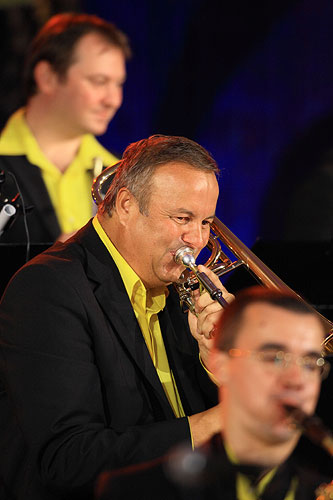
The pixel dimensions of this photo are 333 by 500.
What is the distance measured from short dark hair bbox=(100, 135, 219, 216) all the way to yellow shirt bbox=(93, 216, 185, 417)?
0.64ft

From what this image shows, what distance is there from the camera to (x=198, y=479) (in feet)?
3.79

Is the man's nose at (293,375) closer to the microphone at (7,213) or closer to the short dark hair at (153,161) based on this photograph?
the short dark hair at (153,161)

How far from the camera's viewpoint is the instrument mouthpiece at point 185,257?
97.6 inches

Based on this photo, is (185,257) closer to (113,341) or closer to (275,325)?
(113,341)

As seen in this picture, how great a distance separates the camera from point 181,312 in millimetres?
2850

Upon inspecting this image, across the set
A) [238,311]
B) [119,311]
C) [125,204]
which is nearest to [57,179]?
[125,204]

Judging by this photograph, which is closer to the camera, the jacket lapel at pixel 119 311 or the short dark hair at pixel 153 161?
the jacket lapel at pixel 119 311

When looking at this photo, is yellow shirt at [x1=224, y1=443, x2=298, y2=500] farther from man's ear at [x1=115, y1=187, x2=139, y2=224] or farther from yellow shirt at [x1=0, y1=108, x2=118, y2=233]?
yellow shirt at [x1=0, y1=108, x2=118, y2=233]

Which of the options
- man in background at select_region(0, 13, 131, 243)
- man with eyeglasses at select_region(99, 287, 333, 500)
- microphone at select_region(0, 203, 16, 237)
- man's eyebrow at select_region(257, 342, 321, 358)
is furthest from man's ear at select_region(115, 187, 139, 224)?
man in background at select_region(0, 13, 131, 243)

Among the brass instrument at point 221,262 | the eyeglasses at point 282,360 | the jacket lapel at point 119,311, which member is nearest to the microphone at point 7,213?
the brass instrument at point 221,262

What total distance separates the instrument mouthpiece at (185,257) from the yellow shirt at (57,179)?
211 cm

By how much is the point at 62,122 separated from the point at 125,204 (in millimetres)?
2309

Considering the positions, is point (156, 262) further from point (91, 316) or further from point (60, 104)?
point (60, 104)

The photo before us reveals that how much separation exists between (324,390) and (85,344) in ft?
3.45
